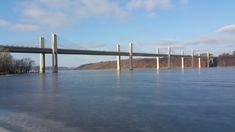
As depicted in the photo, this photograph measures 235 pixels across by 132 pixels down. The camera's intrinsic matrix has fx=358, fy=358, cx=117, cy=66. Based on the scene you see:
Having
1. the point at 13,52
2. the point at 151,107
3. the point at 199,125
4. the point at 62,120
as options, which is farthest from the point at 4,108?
the point at 13,52

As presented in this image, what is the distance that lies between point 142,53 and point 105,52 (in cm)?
2149

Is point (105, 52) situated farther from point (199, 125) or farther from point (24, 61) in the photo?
point (199, 125)

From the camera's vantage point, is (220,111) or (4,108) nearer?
(220,111)

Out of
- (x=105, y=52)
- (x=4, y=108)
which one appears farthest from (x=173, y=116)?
(x=105, y=52)

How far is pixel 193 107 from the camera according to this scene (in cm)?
1691

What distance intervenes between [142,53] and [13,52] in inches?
2030

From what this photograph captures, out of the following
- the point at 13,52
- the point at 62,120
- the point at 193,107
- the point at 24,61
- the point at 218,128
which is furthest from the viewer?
the point at 24,61

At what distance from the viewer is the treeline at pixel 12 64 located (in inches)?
3315

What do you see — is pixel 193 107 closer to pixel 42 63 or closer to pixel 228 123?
pixel 228 123

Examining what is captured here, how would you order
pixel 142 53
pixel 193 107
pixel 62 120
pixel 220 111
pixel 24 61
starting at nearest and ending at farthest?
pixel 62 120, pixel 220 111, pixel 193 107, pixel 24 61, pixel 142 53

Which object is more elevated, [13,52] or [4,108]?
[13,52]

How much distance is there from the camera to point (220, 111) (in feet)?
50.5

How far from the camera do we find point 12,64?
94.3 metres

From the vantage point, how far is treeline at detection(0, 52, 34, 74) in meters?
84.2
